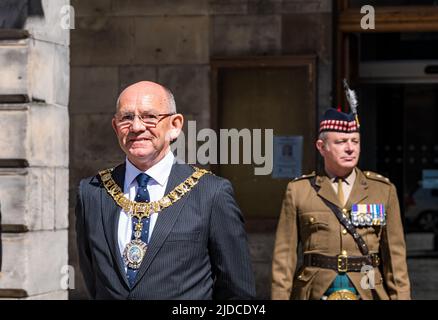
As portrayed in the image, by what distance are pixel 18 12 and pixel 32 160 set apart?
1255 mm

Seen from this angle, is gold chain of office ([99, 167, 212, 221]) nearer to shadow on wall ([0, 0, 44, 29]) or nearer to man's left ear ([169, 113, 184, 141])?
man's left ear ([169, 113, 184, 141])

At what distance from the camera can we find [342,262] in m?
7.65

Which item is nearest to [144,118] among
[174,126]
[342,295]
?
[174,126]

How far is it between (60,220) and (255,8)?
3569 millimetres

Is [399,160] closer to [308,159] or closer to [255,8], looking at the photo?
[308,159]

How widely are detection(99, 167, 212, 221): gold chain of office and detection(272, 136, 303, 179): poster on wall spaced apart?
631 centimetres

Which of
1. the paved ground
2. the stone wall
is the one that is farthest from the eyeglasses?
the paved ground

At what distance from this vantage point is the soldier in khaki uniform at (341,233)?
759 centimetres

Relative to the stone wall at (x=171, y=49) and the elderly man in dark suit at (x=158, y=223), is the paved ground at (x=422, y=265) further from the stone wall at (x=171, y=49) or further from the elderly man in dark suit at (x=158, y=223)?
the elderly man in dark suit at (x=158, y=223)

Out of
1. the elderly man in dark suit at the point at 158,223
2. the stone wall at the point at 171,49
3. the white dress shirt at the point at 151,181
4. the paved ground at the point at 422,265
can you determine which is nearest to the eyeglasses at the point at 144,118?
the elderly man in dark suit at the point at 158,223

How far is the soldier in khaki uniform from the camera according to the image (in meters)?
7.59

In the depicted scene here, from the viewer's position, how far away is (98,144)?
38.7 ft
